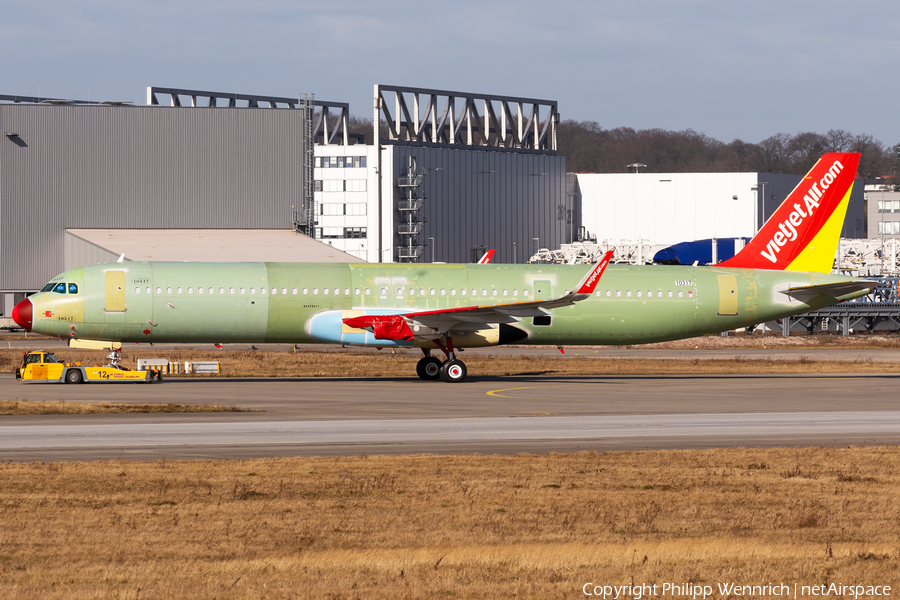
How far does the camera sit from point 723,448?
23906mm

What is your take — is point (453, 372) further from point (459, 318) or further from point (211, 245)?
point (211, 245)

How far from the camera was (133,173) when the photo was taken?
84.1 metres

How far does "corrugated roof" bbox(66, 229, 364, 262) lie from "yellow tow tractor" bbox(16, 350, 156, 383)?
34900mm

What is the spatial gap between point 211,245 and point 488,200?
50.0 m

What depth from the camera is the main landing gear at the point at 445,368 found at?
42.4m

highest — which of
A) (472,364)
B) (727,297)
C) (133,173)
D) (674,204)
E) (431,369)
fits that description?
(674,204)

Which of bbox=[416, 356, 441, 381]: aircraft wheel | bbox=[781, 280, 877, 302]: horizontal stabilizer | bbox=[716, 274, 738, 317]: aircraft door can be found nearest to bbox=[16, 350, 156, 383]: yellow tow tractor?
bbox=[416, 356, 441, 381]: aircraft wheel

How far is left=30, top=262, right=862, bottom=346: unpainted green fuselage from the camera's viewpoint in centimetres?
4125

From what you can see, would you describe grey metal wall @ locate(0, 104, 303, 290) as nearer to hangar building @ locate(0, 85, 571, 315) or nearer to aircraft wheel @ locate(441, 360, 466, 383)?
hangar building @ locate(0, 85, 571, 315)

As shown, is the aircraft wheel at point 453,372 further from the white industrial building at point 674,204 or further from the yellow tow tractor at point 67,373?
the white industrial building at point 674,204

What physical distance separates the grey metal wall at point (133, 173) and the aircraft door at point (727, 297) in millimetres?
49833

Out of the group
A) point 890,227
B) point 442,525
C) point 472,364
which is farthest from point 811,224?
point 890,227

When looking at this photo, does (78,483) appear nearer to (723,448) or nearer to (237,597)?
(237,597)

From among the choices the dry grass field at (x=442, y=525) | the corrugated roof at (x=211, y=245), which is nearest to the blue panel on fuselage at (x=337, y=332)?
the dry grass field at (x=442, y=525)
